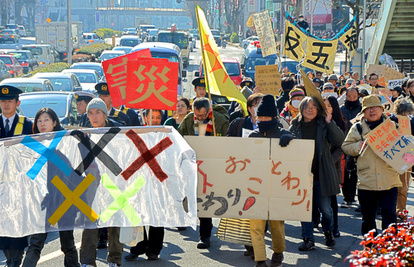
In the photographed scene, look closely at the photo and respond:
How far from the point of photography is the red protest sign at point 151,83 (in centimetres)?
838

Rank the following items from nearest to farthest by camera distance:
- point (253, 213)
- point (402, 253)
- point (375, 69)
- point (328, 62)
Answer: point (402, 253) → point (253, 213) → point (328, 62) → point (375, 69)

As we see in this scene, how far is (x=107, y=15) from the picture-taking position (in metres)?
143

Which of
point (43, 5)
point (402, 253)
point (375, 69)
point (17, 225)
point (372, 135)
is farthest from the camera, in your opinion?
point (43, 5)

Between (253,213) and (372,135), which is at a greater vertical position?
(372,135)

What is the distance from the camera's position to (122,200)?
6.30 metres

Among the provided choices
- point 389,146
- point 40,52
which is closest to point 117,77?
point 389,146

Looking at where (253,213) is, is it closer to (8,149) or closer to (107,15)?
(8,149)

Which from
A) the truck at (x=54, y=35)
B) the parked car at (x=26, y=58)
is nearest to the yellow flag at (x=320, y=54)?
the parked car at (x=26, y=58)

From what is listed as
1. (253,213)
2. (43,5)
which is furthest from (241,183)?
(43,5)

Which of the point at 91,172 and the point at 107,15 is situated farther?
the point at 107,15

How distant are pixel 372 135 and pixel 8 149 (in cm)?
368

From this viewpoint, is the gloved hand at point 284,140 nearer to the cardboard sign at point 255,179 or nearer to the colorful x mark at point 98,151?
the cardboard sign at point 255,179

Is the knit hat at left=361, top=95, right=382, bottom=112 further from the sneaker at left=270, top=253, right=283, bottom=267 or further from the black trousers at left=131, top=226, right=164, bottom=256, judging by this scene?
the black trousers at left=131, top=226, right=164, bottom=256

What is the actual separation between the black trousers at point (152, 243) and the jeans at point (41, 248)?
3.45 ft
